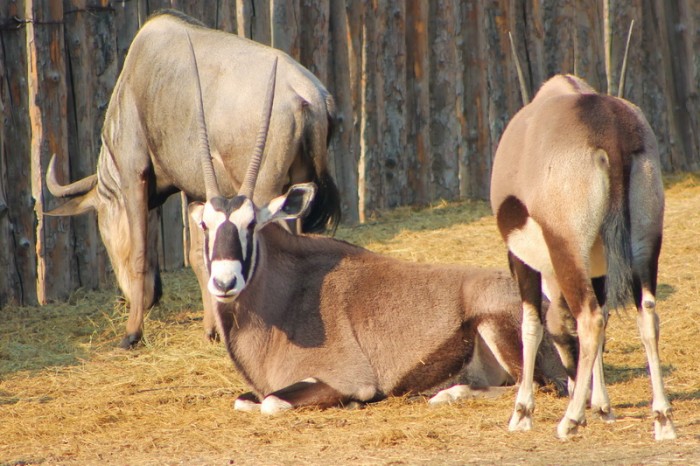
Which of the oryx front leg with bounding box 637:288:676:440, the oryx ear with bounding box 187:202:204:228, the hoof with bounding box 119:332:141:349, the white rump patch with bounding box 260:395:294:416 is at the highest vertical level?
the oryx ear with bounding box 187:202:204:228

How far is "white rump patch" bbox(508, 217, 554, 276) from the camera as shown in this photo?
596 cm

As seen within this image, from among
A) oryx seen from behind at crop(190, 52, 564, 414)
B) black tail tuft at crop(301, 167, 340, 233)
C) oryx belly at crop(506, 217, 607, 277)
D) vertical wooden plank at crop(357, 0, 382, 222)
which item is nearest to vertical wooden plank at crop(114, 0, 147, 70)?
vertical wooden plank at crop(357, 0, 382, 222)

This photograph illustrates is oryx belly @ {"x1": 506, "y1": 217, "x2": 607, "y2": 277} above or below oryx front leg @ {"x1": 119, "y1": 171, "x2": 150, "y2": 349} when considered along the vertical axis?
A: above

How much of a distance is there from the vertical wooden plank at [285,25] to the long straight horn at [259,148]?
451 centimetres

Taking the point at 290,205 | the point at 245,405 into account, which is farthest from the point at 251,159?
the point at 245,405

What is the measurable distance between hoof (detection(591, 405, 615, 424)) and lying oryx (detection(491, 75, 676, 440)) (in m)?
0.34

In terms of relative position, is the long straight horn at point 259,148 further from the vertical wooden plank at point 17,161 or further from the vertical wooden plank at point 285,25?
the vertical wooden plank at point 285,25

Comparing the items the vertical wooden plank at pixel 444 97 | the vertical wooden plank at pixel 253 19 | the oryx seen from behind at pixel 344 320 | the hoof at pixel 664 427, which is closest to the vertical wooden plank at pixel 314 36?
the vertical wooden plank at pixel 253 19

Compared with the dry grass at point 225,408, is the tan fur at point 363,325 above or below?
above

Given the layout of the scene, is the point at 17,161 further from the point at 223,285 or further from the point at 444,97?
the point at 444,97

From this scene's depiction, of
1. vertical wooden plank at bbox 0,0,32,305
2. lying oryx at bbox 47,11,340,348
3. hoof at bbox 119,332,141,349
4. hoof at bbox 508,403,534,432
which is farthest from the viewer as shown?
vertical wooden plank at bbox 0,0,32,305

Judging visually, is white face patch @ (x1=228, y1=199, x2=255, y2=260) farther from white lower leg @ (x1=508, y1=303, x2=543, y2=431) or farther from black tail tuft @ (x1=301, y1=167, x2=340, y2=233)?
white lower leg @ (x1=508, y1=303, x2=543, y2=431)

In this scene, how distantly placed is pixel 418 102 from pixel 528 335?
8.51m

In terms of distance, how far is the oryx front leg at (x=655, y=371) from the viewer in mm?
5668
